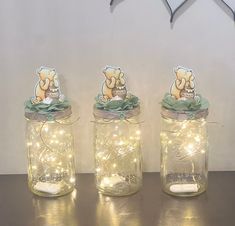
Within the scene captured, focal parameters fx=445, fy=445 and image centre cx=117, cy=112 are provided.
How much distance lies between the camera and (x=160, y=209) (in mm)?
1092

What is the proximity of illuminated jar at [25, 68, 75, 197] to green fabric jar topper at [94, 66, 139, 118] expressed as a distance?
10cm

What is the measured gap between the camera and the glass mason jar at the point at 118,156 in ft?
3.94

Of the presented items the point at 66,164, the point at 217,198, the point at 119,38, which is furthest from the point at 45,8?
the point at 217,198

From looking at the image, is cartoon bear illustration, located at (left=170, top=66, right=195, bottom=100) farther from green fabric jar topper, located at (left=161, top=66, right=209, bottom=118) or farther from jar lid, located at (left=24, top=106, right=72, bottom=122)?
jar lid, located at (left=24, top=106, right=72, bottom=122)

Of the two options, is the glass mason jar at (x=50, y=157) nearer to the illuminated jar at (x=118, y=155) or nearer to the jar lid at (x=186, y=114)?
the illuminated jar at (x=118, y=155)

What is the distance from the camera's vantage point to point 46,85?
1141mm

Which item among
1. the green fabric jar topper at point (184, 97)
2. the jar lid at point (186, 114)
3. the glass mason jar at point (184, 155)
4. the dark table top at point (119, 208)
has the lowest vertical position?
the dark table top at point (119, 208)

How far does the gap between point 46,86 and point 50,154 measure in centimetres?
21

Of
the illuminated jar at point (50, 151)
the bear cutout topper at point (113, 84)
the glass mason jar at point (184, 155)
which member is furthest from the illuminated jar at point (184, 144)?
the illuminated jar at point (50, 151)

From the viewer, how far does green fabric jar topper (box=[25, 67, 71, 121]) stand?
1124 mm

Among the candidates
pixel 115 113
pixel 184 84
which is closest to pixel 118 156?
pixel 115 113

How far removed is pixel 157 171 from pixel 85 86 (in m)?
0.33

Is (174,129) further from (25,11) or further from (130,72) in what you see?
(25,11)

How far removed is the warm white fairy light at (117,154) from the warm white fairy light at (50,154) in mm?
83
